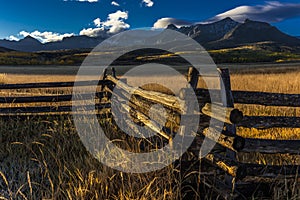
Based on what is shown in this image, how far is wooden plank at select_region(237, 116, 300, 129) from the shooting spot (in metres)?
2.89

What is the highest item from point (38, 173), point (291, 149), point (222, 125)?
point (222, 125)

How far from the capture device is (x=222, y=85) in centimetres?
282

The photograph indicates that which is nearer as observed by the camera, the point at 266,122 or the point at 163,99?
the point at 266,122

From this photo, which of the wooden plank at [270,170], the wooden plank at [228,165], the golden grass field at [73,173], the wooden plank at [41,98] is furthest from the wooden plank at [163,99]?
the wooden plank at [41,98]

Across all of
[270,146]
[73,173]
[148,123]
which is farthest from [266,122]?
[73,173]

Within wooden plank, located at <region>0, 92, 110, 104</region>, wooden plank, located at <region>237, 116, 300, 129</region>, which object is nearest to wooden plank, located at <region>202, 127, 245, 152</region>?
wooden plank, located at <region>237, 116, 300, 129</region>

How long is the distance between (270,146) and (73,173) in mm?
2141

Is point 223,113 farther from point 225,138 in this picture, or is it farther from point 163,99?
point 163,99

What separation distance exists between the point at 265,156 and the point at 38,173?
9.76ft

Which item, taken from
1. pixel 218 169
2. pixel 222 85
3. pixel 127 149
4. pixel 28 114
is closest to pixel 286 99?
pixel 222 85

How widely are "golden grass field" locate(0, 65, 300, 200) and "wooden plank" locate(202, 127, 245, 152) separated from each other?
1.24 ft

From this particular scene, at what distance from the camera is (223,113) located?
2670 mm

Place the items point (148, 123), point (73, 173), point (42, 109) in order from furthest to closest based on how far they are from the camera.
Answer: point (42, 109) < point (148, 123) < point (73, 173)

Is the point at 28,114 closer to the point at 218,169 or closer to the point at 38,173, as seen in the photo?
the point at 38,173
